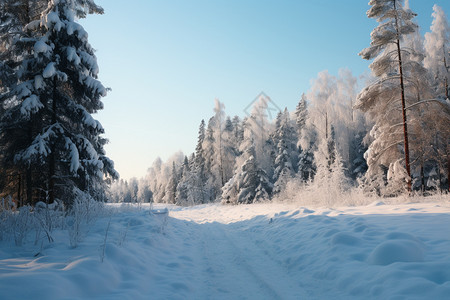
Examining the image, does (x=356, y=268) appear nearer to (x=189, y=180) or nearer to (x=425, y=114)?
(x=425, y=114)

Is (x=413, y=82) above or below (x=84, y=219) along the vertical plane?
above

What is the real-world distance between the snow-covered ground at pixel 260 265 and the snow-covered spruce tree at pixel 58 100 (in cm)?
300

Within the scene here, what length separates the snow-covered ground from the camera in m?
3.02

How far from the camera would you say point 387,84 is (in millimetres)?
13430

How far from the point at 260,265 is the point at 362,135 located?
31993 mm

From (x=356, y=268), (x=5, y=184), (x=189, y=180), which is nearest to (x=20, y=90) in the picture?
(x=5, y=184)

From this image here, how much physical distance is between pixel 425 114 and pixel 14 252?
58.3ft

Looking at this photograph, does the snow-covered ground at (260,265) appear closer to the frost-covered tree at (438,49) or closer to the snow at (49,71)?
the snow at (49,71)

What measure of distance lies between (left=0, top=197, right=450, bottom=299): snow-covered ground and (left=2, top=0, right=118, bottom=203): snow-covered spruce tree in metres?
3.00

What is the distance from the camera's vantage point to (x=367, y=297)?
10.3 ft

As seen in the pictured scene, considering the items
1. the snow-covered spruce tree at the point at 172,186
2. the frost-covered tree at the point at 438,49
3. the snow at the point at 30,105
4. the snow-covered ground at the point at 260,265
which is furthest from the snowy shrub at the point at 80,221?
the snow-covered spruce tree at the point at 172,186

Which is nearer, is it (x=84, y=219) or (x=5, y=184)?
(x=84, y=219)

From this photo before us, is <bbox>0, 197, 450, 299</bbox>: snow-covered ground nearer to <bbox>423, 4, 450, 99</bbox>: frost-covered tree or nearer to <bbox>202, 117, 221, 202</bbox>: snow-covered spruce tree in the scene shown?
<bbox>423, 4, 450, 99</bbox>: frost-covered tree

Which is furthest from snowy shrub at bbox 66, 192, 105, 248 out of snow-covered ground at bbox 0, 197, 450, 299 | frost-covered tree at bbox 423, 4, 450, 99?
frost-covered tree at bbox 423, 4, 450, 99
